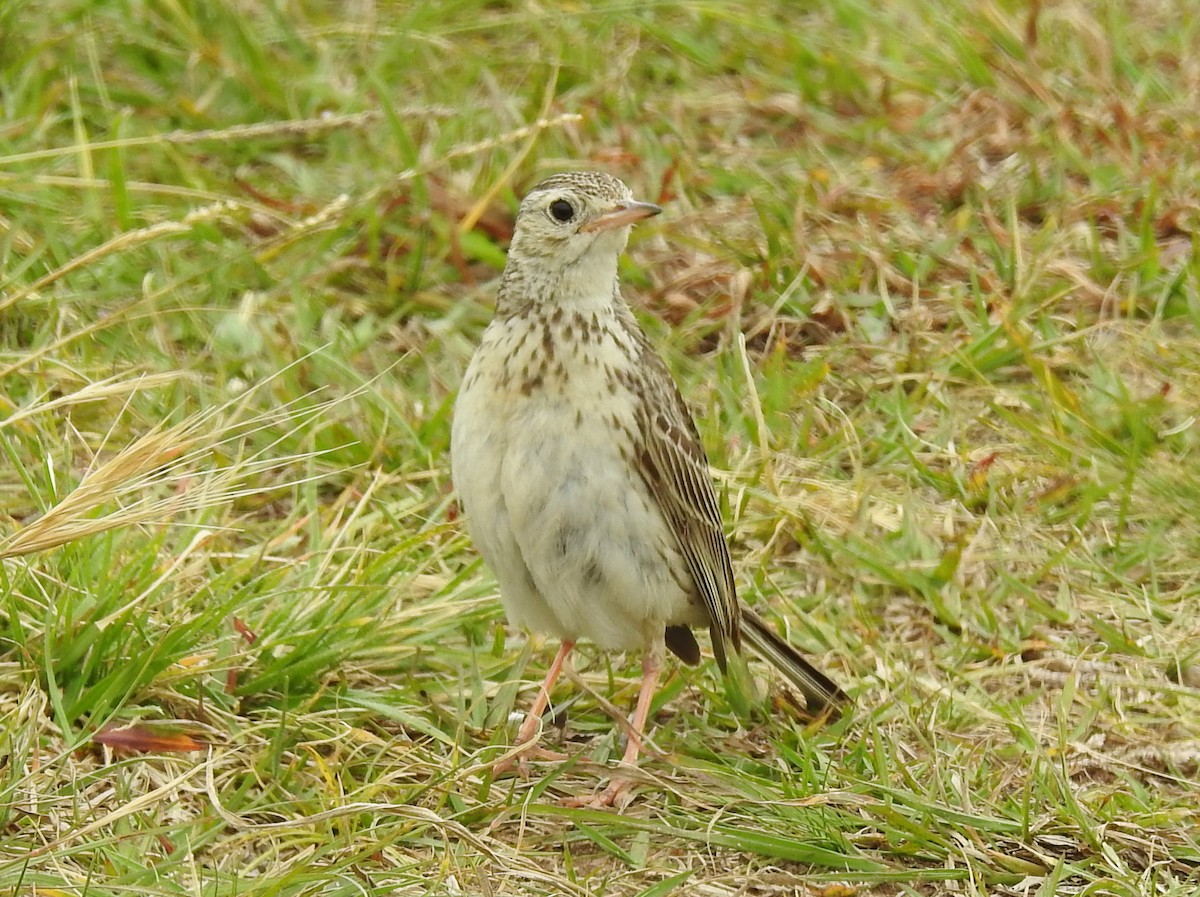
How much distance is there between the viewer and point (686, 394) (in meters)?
6.14

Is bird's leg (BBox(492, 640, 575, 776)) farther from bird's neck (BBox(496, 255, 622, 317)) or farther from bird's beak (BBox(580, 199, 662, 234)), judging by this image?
bird's beak (BBox(580, 199, 662, 234))

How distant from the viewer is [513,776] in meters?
4.59

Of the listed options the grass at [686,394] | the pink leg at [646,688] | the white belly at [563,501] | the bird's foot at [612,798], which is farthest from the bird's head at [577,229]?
the bird's foot at [612,798]

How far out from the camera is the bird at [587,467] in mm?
4359

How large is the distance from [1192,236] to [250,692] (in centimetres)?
369

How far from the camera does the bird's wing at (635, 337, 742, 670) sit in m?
4.49

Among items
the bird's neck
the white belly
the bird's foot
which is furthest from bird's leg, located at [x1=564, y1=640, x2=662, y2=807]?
the bird's neck

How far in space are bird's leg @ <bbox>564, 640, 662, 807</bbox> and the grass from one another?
0.11m

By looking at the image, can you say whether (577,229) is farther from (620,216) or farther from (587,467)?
(587,467)

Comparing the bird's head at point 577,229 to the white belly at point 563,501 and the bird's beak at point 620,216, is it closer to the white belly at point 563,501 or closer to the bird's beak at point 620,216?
the bird's beak at point 620,216

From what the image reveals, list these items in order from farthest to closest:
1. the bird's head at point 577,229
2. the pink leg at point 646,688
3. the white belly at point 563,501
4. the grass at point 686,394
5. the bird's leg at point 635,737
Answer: the pink leg at point 646,688 → the bird's head at point 577,229 → the bird's leg at point 635,737 → the white belly at point 563,501 → the grass at point 686,394

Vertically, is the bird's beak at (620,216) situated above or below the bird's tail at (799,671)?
above

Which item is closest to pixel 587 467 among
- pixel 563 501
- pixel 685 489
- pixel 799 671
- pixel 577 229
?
pixel 563 501

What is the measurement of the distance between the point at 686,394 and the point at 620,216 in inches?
65.5
